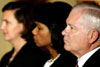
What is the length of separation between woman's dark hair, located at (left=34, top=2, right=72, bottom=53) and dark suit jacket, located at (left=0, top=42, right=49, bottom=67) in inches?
4.7

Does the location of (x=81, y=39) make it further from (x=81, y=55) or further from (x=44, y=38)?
(x=44, y=38)

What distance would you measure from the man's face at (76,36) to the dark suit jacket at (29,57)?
34 cm

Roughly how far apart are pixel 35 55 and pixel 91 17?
0.50 meters

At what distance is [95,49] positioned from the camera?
127cm

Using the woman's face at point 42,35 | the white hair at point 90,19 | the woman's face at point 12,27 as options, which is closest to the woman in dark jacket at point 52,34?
the woman's face at point 42,35

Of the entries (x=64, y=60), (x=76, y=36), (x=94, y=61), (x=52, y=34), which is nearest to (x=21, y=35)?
(x=52, y=34)

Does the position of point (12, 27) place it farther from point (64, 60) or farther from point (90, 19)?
point (90, 19)

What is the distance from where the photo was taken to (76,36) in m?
1.27

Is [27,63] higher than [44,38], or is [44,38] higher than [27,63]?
[44,38]

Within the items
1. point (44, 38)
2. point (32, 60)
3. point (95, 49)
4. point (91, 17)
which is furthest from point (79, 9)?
point (32, 60)

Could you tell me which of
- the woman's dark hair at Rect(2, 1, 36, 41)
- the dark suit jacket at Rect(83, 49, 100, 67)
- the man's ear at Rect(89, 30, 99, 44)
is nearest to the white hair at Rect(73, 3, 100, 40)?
the man's ear at Rect(89, 30, 99, 44)

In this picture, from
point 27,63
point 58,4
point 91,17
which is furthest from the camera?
point 58,4

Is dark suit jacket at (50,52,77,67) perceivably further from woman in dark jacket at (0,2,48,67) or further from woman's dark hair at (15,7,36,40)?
woman's dark hair at (15,7,36,40)

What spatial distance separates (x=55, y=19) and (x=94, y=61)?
1.47 feet
